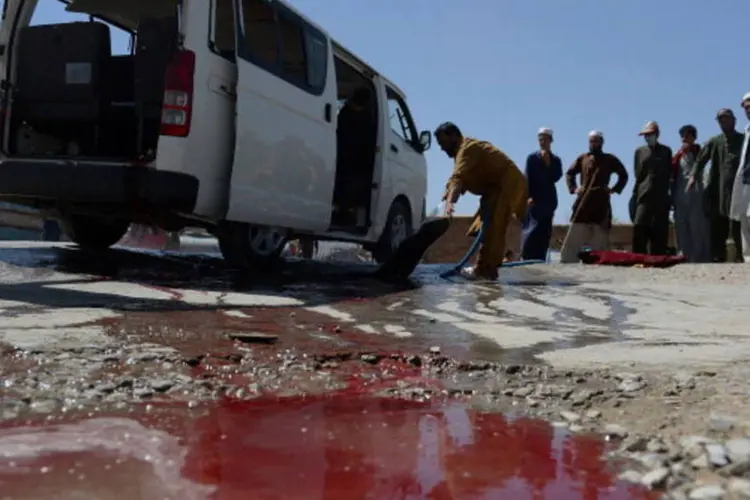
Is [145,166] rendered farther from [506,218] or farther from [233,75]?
[506,218]

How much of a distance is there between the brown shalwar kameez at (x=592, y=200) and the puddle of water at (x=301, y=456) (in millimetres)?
7358

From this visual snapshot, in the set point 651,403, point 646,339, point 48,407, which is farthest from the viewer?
point 646,339

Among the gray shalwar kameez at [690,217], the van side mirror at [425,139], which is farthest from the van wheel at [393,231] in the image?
the gray shalwar kameez at [690,217]

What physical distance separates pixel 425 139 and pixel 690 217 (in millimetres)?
3298

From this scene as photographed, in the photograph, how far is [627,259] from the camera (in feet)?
26.7

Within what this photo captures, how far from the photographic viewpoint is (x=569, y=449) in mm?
1956

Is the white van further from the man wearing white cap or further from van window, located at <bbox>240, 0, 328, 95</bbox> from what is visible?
the man wearing white cap

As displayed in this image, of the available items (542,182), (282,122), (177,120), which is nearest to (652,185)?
(542,182)

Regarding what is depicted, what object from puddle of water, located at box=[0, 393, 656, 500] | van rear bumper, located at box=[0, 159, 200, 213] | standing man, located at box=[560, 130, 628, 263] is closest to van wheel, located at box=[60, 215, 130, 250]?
van rear bumper, located at box=[0, 159, 200, 213]

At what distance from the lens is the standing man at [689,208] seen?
30.0 feet

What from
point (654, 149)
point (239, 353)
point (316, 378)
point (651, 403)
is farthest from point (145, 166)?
point (654, 149)

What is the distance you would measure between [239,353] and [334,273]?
3.95m

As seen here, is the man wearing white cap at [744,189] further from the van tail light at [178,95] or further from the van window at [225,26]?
the van tail light at [178,95]

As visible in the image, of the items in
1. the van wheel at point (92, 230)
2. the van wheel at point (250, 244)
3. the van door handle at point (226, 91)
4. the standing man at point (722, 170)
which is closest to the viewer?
the van door handle at point (226, 91)
